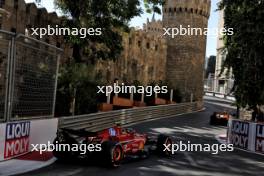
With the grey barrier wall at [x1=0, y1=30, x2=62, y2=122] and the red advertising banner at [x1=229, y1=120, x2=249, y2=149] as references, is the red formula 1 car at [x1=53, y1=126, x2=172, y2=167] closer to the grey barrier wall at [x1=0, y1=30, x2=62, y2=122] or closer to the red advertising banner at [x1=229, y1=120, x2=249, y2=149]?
the grey barrier wall at [x1=0, y1=30, x2=62, y2=122]

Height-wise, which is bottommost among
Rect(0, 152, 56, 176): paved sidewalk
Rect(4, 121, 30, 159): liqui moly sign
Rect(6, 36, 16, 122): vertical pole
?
Rect(0, 152, 56, 176): paved sidewalk

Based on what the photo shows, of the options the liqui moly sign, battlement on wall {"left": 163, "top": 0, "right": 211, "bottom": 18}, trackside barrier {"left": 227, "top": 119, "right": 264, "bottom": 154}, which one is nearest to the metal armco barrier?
the liqui moly sign

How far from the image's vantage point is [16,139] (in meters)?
10.4

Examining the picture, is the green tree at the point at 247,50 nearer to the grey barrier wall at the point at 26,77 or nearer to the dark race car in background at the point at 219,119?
the grey barrier wall at the point at 26,77

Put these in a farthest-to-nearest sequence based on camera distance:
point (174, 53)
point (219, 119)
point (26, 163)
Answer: point (174, 53) < point (219, 119) < point (26, 163)

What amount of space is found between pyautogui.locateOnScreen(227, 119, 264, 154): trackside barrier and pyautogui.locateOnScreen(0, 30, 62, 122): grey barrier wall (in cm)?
686

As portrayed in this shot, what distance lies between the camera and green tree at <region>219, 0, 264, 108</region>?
56.0ft

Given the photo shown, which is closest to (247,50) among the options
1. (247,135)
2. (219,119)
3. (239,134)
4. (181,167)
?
(239,134)

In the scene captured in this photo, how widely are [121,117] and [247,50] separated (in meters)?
7.92

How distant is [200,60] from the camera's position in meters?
50.7

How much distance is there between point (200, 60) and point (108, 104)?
27.1 metres

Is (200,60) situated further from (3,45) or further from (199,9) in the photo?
(3,45)

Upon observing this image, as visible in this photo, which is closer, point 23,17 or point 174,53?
point 23,17

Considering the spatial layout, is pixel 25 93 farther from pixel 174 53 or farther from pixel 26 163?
pixel 174 53
